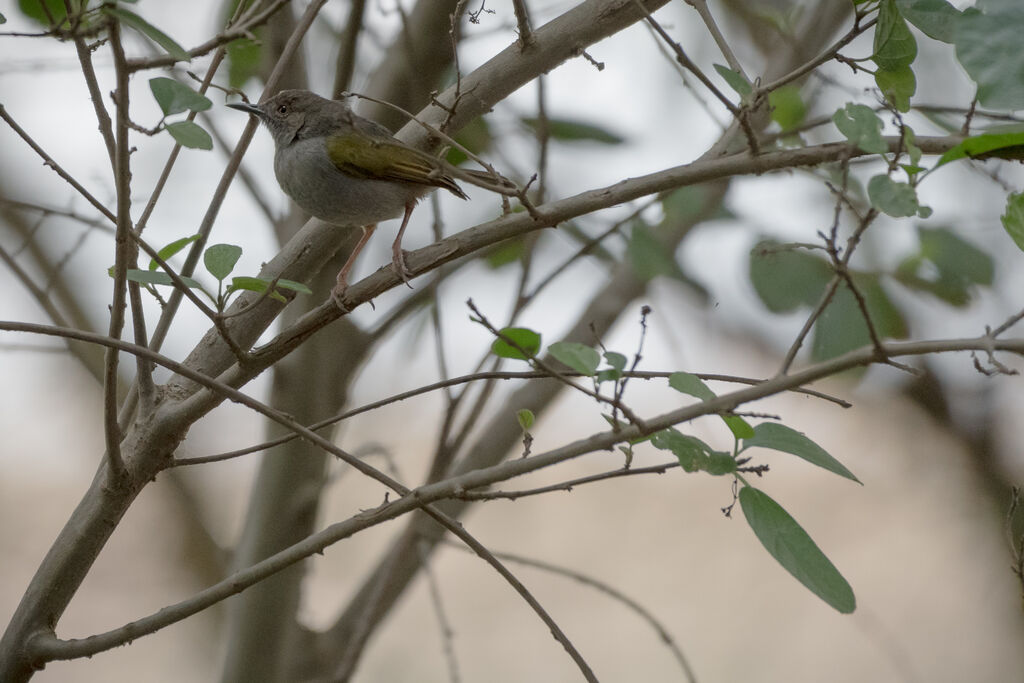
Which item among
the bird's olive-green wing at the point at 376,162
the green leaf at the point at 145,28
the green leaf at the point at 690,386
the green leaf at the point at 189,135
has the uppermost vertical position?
the bird's olive-green wing at the point at 376,162

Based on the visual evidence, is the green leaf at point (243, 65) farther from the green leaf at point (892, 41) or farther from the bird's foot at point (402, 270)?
the green leaf at point (892, 41)

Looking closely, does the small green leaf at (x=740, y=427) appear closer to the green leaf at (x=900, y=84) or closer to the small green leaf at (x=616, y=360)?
the small green leaf at (x=616, y=360)

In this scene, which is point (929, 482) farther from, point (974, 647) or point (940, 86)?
point (940, 86)

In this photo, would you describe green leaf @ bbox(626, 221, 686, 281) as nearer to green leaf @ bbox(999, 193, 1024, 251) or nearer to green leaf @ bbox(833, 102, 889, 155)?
green leaf @ bbox(999, 193, 1024, 251)

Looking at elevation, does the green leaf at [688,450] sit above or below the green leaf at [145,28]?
Result: below

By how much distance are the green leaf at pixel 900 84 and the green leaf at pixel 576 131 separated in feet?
6.15

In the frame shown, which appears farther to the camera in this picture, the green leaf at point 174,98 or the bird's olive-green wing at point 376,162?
the bird's olive-green wing at point 376,162

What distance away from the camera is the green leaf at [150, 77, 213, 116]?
1.48 metres

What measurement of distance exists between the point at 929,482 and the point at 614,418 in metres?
5.37

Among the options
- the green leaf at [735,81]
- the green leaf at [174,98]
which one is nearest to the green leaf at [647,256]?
the green leaf at [735,81]

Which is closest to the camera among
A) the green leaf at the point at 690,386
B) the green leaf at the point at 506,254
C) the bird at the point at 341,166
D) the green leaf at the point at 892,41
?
the green leaf at the point at 690,386

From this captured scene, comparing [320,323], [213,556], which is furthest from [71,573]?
[213,556]

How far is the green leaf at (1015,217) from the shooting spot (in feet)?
4.85

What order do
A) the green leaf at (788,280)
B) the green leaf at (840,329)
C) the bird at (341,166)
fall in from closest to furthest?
the bird at (341,166) → the green leaf at (840,329) → the green leaf at (788,280)
